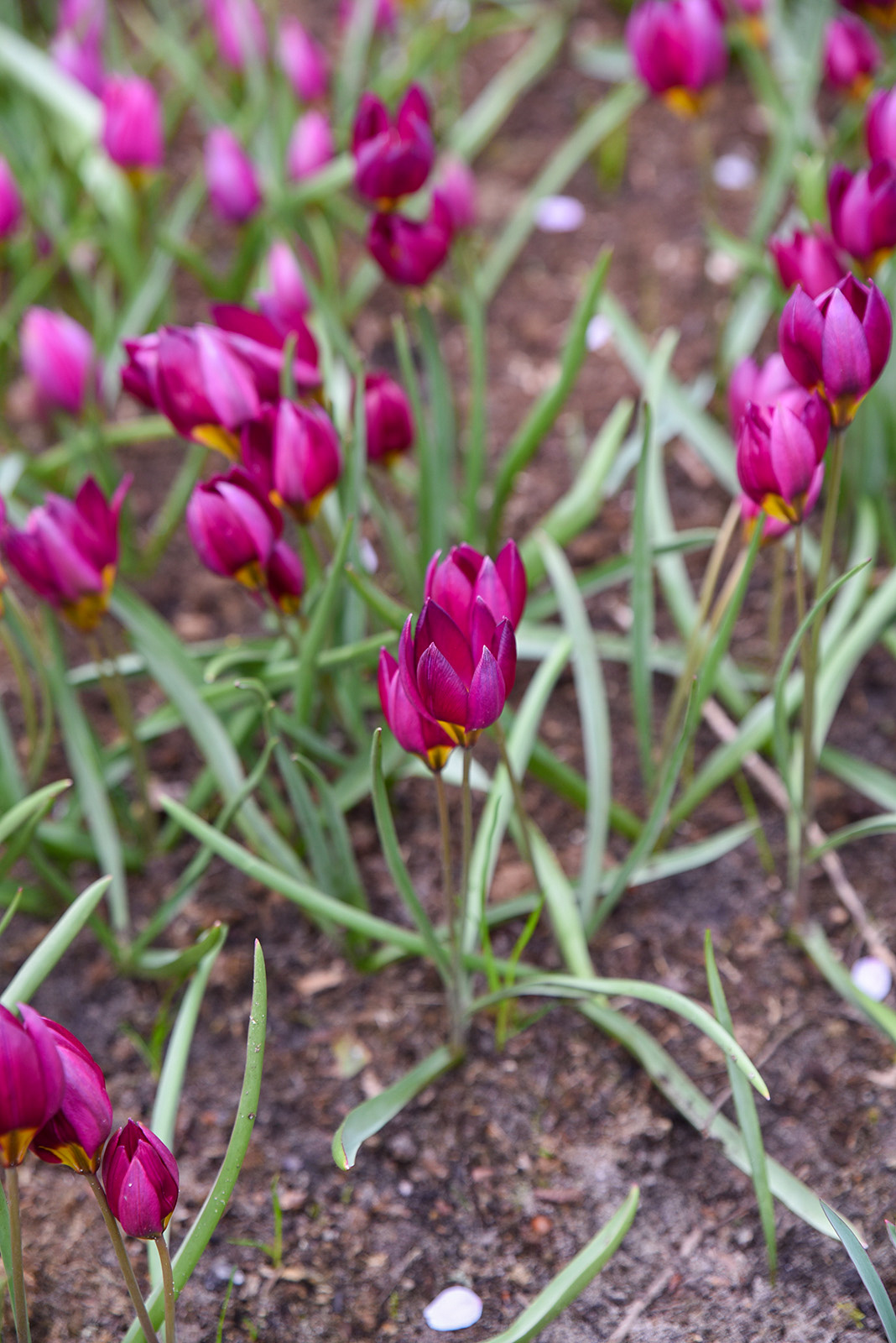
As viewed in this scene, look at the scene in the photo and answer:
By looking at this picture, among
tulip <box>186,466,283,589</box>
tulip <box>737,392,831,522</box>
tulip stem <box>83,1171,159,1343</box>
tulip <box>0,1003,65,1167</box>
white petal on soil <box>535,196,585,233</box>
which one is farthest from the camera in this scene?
white petal on soil <box>535,196,585,233</box>

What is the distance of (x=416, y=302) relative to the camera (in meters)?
1.42

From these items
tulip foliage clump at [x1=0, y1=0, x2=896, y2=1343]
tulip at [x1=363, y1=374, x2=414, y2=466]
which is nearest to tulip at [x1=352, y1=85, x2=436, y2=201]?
tulip foliage clump at [x1=0, y1=0, x2=896, y2=1343]

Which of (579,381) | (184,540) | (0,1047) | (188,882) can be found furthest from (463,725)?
(579,381)

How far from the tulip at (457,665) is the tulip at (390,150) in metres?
0.65

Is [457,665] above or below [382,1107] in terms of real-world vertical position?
above

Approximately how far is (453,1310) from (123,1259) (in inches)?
13.7

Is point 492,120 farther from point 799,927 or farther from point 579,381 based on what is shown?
point 799,927

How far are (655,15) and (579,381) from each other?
1.91 ft

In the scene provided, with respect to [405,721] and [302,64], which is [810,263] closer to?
[405,721]

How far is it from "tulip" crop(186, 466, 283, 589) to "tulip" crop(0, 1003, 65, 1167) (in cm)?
45

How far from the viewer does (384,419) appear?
1.26 meters

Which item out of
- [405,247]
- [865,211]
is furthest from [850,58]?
[405,247]

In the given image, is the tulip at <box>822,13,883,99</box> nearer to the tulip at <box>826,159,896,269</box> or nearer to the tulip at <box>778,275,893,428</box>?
the tulip at <box>826,159,896,269</box>

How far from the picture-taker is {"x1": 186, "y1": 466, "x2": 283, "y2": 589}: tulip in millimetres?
1027
